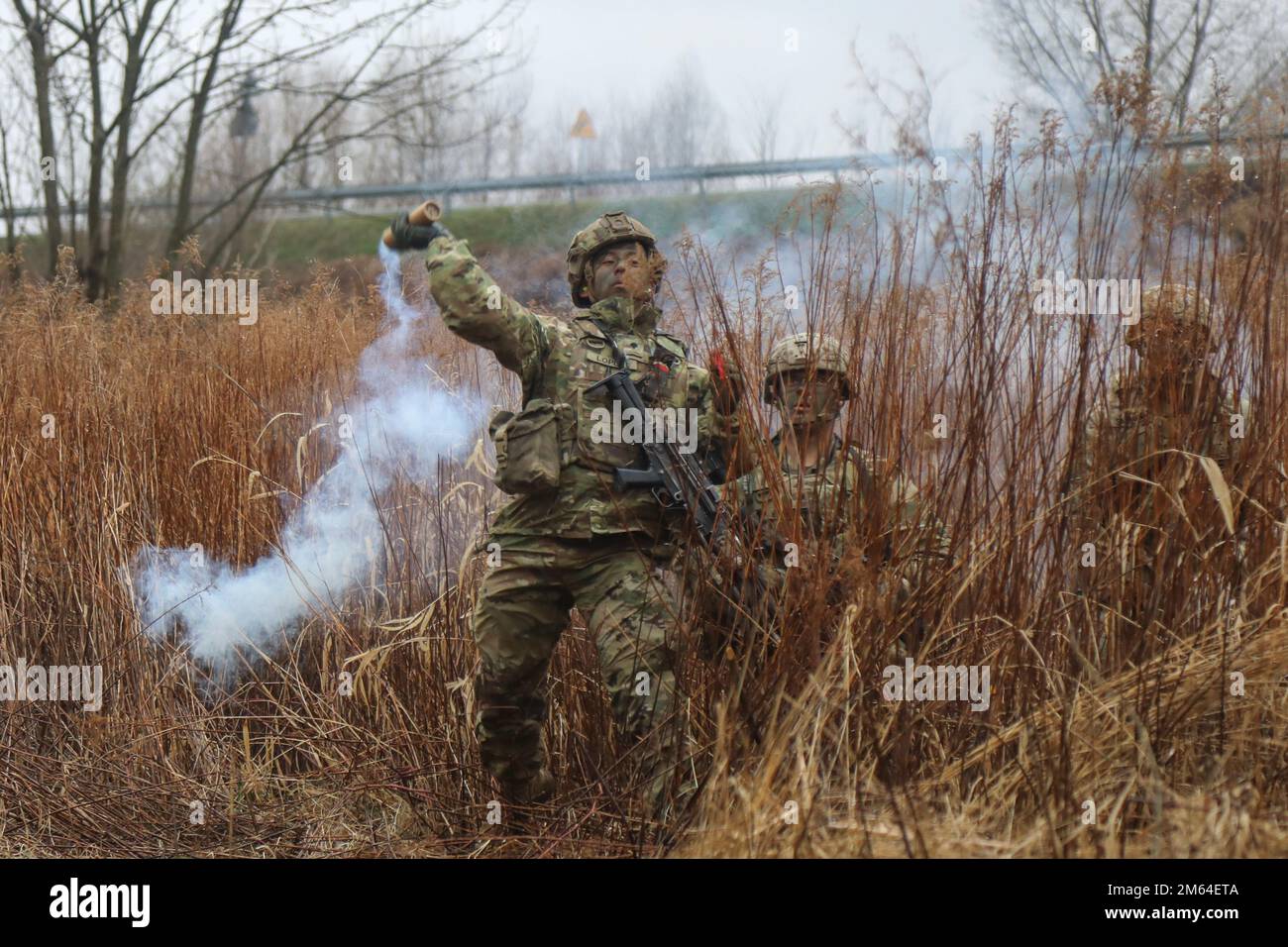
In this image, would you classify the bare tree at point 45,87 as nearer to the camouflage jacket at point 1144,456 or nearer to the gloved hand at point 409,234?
the gloved hand at point 409,234

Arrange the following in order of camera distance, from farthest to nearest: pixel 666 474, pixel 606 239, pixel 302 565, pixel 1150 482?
pixel 302 565 < pixel 606 239 < pixel 666 474 < pixel 1150 482

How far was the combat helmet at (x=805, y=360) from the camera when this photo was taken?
307 centimetres

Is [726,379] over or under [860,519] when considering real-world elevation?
over

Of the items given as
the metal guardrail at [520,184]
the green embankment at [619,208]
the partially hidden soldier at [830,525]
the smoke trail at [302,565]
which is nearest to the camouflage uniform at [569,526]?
the partially hidden soldier at [830,525]

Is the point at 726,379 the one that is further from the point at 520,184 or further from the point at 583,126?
the point at 520,184

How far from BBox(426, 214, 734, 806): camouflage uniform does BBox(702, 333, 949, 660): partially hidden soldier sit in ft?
1.34

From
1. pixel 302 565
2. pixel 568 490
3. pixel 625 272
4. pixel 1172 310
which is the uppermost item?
pixel 625 272

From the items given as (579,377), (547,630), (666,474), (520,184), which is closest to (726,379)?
(666,474)

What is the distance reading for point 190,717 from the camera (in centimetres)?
436

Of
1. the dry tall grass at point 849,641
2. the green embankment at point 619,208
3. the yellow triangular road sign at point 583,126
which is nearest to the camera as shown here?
the dry tall grass at point 849,641

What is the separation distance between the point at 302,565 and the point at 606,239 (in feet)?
5.83

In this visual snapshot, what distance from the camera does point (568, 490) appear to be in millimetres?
3635
